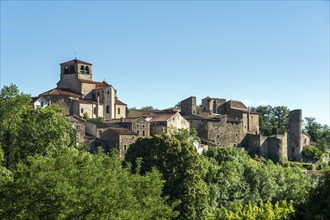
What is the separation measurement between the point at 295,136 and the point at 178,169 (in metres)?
47.4

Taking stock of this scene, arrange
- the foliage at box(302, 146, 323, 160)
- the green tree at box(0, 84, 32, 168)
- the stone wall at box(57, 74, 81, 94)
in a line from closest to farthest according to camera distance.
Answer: the green tree at box(0, 84, 32, 168) → the stone wall at box(57, 74, 81, 94) → the foliage at box(302, 146, 323, 160)

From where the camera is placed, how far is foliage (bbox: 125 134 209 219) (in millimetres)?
39531

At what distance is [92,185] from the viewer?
2428 cm

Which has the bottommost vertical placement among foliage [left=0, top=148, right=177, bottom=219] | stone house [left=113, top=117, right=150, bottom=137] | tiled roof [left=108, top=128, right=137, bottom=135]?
foliage [left=0, top=148, right=177, bottom=219]

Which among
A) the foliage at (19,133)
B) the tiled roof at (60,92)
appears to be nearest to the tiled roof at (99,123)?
the tiled roof at (60,92)

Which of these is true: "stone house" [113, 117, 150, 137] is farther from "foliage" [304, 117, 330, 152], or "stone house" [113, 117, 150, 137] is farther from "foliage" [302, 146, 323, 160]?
"foliage" [304, 117, 330, 152]

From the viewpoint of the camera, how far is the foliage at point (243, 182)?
53.2m

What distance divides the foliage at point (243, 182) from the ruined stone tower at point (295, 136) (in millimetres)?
18878

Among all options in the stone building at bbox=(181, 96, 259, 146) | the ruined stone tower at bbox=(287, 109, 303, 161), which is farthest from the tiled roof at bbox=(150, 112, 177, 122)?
the ruined stone tower at bbox=(287, 109, 303, 161)

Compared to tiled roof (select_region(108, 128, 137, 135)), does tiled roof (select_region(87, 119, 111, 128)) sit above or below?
above

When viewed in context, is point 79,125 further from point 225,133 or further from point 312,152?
point 312,152

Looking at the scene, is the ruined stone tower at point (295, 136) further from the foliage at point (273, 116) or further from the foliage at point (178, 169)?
the foliage at point (178, 169)

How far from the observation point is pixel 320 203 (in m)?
28.2

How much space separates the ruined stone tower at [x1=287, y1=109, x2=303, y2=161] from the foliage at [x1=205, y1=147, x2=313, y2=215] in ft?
61.9
